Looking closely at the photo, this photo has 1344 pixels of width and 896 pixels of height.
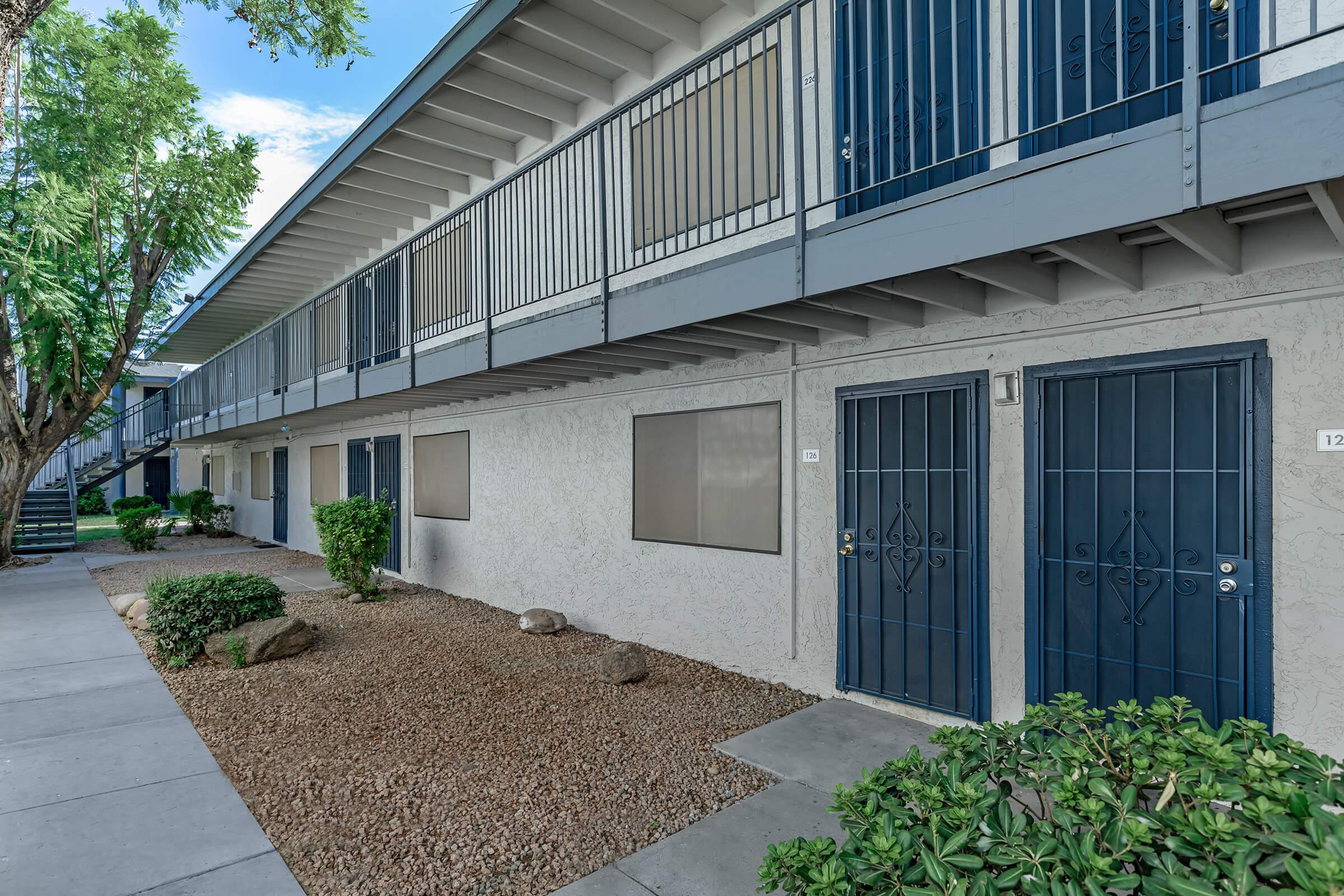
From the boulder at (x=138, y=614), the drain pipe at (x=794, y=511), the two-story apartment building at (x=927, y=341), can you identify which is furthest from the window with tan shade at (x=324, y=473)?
the drain pipe at (x=794, y=511)

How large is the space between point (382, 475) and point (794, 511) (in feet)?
28.0

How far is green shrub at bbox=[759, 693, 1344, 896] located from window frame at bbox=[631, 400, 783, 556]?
3693mm

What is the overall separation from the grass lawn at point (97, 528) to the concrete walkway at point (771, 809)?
18432 millimetres

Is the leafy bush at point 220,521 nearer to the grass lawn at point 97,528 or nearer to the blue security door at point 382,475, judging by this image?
the grass lawn at point 97,528

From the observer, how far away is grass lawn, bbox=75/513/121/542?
18.5m

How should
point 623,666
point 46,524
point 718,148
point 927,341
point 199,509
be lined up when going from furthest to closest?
point 199,509, point 46,524, point 718,148, point 623,666, point 927,341

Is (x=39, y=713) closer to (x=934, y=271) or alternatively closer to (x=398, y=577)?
(x=398, y=577)

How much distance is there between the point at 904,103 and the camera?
5008 mm

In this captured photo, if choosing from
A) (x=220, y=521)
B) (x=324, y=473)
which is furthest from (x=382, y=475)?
(x=220, y=521)

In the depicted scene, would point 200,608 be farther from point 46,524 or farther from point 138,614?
point 46,524

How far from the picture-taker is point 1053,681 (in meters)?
4.27

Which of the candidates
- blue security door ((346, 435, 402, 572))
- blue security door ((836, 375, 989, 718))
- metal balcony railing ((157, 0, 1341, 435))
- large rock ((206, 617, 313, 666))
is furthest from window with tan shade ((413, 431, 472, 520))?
blue security door ((836, 375, 989, 718))

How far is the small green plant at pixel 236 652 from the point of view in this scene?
264 inches

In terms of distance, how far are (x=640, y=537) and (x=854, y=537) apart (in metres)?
2.50
